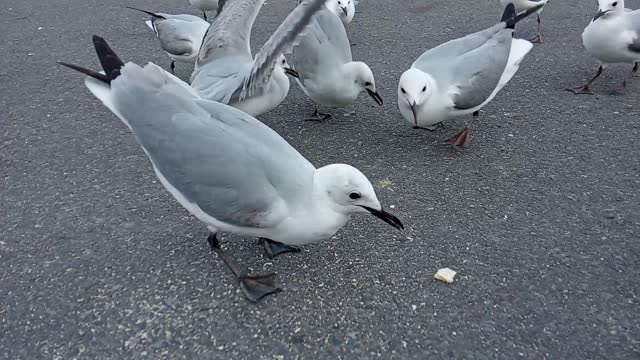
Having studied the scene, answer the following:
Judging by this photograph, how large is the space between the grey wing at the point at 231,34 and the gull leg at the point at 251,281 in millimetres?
1475

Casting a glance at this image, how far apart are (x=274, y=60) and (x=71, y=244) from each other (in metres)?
1.30

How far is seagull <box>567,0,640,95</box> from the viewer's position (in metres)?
3.65

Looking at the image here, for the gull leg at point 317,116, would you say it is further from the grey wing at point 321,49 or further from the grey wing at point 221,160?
the grey wing at point 221,160

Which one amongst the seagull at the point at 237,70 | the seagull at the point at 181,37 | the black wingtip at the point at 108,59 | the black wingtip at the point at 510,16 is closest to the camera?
the black wingtip at the point at 108,59

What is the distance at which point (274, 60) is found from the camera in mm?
2365

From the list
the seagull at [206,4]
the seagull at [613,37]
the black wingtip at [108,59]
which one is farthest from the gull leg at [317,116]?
the seagull at [206,4]

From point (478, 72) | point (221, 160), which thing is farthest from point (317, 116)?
point (221, 160)

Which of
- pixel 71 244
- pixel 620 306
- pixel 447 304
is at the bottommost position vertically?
pixel 71 244

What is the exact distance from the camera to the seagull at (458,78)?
296 cm

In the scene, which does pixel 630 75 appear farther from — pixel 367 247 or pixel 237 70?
pixel 237 70

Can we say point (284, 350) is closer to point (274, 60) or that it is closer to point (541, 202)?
point (274, 60)

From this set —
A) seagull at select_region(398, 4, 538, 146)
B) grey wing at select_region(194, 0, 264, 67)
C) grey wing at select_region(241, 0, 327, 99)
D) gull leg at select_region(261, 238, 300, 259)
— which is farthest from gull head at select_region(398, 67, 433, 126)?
gull leg at select_region(261, 238, 300, 259)

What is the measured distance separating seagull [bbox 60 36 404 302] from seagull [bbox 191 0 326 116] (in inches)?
20.0

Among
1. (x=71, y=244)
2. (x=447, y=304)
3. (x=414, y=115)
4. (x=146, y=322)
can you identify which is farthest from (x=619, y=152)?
(x=71, y=244)
